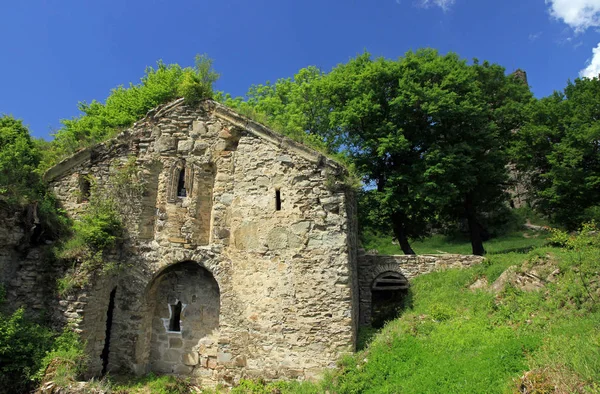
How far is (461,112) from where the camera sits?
16969 millimetres

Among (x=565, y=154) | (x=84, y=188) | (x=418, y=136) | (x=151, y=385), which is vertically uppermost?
(x=418, y=136)

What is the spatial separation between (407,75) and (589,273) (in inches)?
467

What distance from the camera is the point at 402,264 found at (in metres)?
12.8

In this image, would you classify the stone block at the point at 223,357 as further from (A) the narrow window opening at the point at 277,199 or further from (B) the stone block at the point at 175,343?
(A) the narrow window opening at the point at 277,199

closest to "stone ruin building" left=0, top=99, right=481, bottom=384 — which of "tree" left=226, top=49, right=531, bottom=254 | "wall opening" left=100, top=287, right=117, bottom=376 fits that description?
"wall opening" left=100, top=287, right=117, bottom=376

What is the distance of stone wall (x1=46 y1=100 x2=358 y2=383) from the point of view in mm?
8867

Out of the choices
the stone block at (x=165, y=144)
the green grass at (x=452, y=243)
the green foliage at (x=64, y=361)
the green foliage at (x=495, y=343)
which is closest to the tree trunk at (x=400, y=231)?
the green grass at (x=452, y=243)

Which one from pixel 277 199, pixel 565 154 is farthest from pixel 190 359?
pixel 565 154

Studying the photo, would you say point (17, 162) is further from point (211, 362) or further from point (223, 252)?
point (211, 362)

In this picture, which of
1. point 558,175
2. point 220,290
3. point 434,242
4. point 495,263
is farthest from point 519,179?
point 220,290

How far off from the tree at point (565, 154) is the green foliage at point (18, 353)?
2040cm

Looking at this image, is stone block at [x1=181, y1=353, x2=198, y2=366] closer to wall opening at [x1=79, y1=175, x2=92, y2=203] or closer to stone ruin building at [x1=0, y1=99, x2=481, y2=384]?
stone ruin building at [x1=0, y1=99, x2=481, y2=384]

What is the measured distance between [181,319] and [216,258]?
197 centimetres

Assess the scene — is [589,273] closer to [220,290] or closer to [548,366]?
[548,366]
